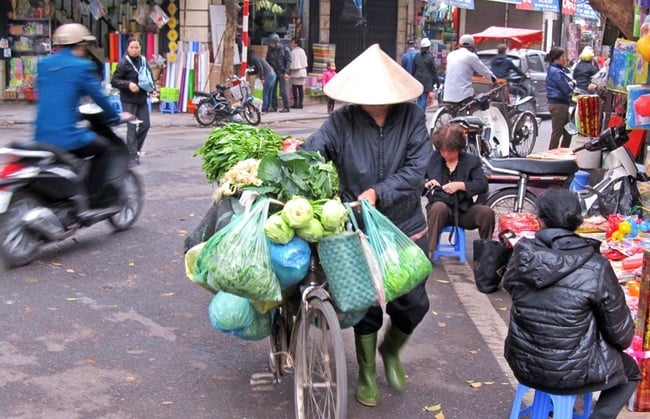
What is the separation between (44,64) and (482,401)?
4.35m

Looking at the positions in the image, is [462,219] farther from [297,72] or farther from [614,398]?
[297,72]

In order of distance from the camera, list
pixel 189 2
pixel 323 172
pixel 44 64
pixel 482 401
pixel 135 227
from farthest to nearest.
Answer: pixel 189 2
pixel 135 227
pixel 44 64
pixel 482 401
pixel 323 172

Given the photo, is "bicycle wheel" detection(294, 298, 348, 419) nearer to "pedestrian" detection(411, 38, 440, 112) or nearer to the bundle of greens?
the bundle of greens

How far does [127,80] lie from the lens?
11312mm

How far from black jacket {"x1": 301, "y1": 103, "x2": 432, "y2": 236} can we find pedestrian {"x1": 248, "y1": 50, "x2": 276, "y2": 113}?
1594 cm

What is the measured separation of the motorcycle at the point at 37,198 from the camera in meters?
6.43

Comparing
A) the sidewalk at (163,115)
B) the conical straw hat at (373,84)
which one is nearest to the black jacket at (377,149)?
the conical straw hat at (373,84)

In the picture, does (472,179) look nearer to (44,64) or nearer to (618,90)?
(618,90)

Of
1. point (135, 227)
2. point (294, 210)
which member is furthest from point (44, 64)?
point (294, 210)

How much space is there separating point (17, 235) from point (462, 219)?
3.45m

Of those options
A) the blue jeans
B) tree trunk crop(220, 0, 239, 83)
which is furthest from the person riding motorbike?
the blue jeans

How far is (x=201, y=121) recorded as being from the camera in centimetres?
1719

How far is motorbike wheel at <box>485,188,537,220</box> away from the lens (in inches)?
310

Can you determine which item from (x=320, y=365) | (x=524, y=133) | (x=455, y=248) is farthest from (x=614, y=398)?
(x=524, y=133)
